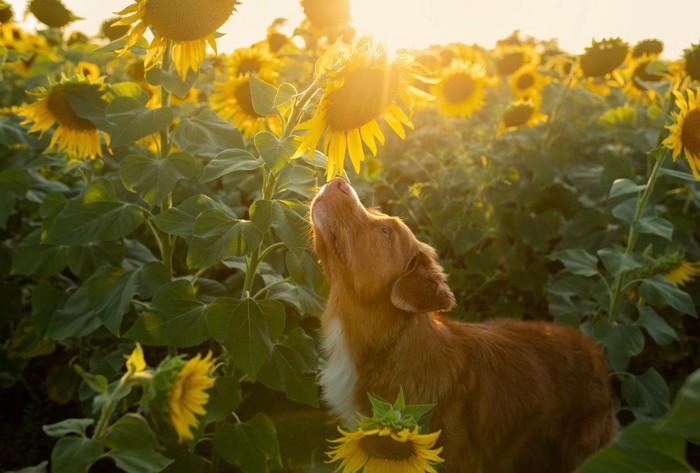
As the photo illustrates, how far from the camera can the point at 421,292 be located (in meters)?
2.69

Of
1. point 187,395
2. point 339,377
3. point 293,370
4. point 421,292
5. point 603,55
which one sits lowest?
point 339,377

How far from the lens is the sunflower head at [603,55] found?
4602 mm

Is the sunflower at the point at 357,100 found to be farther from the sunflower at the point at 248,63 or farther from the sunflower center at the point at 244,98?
the sunflower at the point at 248,63

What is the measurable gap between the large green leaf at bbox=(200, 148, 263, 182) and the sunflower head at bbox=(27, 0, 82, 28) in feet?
8.88

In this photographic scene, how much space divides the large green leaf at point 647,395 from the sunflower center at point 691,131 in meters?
1.33

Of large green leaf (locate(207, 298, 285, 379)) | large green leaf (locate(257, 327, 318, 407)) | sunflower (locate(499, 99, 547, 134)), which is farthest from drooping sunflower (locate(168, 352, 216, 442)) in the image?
sunflower (locate(499, 99, 547, 134))

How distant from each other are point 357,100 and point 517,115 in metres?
2.68

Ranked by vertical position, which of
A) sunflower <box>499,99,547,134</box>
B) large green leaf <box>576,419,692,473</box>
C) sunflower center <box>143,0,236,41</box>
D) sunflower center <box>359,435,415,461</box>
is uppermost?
sunflower center <box>143,0,236,41</box>

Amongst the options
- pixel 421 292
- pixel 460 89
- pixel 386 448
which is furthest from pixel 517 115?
pixel 386 448

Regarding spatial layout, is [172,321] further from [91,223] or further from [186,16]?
[186,16]

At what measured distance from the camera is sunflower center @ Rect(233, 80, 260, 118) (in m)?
3.78

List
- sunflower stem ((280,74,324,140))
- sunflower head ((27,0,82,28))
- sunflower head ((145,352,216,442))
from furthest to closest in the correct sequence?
sunflower head ((27,0,82,28))
sunflower stem ((280,74,324,140))
sunflower head ((145,352,216,442))

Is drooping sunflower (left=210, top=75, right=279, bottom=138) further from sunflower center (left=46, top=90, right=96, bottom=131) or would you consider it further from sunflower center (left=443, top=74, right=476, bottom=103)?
sunflower center (left=443, top=74, right=476, bottom=103)

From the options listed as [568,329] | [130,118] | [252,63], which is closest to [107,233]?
[130,118]
